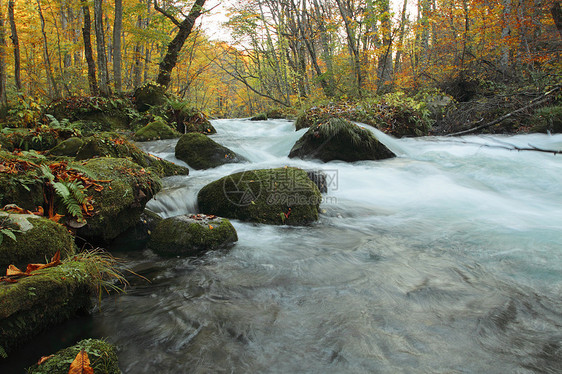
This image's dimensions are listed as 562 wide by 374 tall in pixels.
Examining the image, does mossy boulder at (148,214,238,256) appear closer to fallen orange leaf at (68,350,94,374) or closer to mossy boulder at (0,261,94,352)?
mossy boulder at (0,261,94,352)

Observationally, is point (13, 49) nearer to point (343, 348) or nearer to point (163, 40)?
point (163, 40)

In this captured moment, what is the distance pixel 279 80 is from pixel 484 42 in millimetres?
10882

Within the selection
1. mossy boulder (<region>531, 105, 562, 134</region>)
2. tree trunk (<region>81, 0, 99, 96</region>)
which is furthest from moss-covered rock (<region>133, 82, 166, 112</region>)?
mossy boulder (<region>531, 105, 562, 134</region>)

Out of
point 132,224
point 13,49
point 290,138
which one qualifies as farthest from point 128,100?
point 132,224

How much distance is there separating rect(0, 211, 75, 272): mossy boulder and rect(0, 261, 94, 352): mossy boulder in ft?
0.84

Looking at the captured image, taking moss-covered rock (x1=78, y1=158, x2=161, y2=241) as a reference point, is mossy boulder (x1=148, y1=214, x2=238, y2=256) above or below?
below

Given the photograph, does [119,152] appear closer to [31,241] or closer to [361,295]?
[31,241]

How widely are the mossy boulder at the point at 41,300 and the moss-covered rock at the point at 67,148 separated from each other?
3755mm

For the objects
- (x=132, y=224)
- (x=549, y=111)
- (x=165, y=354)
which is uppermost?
(x=549, y=111)

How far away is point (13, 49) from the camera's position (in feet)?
41.7

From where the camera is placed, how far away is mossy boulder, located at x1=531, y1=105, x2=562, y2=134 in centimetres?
977

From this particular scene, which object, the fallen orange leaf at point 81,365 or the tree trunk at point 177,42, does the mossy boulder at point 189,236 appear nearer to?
the fallen orange leaf at point 81,365

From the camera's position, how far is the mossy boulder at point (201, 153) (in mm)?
7660

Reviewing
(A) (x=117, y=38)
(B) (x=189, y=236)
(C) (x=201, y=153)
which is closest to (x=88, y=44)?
(A) (x=117, y=38)
